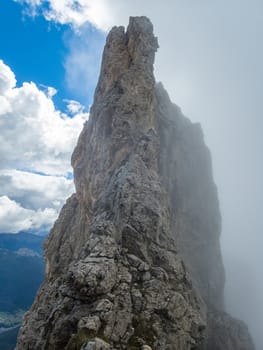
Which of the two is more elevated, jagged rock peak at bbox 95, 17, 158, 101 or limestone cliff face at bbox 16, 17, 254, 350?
jagged rock peak at bbox 95, 17, 158, 101

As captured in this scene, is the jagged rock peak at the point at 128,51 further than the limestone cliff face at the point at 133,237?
Yes

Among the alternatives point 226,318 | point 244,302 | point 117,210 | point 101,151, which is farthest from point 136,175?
point 244,302

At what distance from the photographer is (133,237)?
45.7 meters

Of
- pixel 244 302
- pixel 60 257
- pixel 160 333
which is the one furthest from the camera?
pixel 244 302

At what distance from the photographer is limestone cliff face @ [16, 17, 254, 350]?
3822cm

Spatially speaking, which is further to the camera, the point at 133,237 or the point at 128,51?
the point at 128,51

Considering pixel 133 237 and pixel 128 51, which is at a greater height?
pixel 128 51

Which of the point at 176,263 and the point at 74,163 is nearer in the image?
the point at 176,263

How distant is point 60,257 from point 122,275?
95.9ft

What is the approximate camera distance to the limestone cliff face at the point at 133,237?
38.2 meters

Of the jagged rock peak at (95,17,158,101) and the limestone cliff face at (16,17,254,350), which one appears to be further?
the jagged rock peak at (95,17,158,101)

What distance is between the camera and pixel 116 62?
2753 inches

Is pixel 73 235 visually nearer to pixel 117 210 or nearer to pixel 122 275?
pixel 117 210

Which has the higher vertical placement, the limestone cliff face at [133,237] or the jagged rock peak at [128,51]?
the jagged rock peak at [128,51]
